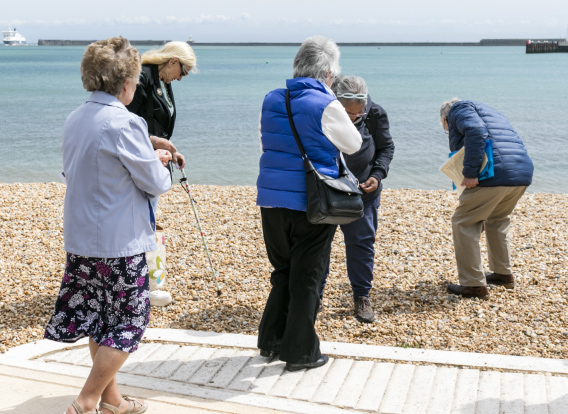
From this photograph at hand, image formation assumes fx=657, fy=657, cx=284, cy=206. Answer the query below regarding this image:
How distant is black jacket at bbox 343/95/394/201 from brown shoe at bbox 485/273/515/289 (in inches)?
61.3

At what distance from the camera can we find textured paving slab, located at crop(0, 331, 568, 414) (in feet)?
11.3

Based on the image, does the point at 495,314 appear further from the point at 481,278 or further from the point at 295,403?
the point at 295,403

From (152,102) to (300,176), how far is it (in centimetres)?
159

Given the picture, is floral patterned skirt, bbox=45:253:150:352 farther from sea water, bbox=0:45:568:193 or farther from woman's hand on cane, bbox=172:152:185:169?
sea water, bbox=0:45:568:193

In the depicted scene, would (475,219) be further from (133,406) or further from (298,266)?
(133,406)

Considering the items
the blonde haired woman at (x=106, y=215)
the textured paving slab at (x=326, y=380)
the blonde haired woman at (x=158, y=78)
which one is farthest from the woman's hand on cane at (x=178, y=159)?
the textured paving slab at (x=326, y=380)

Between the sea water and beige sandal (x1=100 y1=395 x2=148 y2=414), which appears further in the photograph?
the sea water

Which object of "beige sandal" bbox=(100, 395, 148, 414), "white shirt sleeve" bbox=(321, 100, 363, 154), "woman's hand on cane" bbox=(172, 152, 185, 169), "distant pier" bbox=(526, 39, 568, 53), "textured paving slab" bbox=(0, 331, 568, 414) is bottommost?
"distant pier" bbox=(526, 39, 568, 53)

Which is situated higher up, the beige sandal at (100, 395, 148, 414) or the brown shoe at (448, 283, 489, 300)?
the beige sandal at (100, 395, 148, 414)

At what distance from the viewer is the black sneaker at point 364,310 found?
4.87 meters

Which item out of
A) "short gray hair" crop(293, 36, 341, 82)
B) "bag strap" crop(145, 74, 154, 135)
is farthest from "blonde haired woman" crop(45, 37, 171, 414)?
"bag strap" crop(145, 74, 154, 135)

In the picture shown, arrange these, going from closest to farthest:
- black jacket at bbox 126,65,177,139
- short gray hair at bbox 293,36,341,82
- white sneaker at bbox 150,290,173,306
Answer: short gray hair at bbox 293,36,341,82 → black jacket at bbox 126,65,177,139 → white sneaker at bbox 150,290,173,306

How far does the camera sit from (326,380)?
3744 millimetres

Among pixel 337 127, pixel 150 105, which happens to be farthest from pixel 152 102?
pixel 337 127
